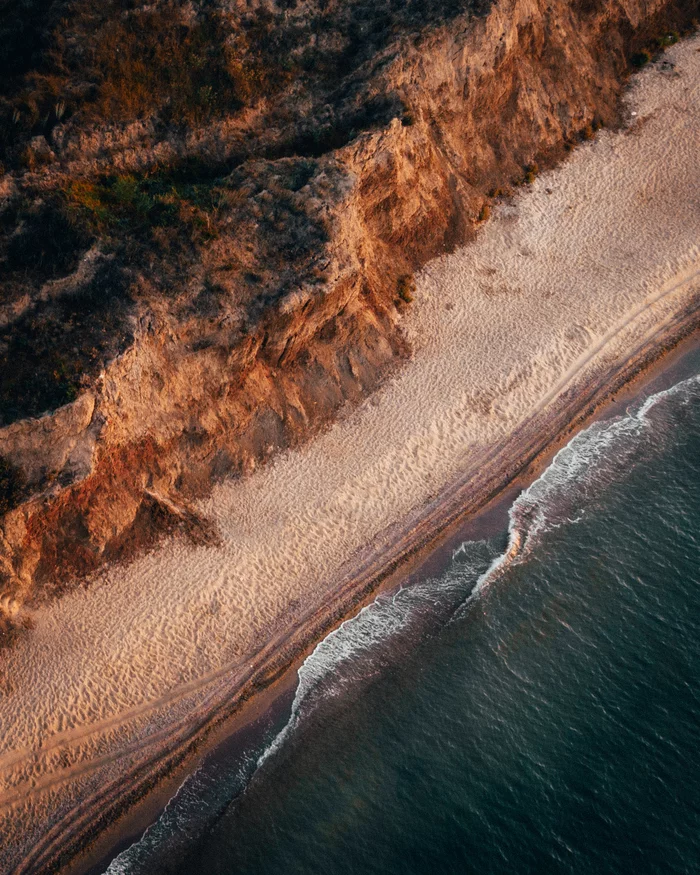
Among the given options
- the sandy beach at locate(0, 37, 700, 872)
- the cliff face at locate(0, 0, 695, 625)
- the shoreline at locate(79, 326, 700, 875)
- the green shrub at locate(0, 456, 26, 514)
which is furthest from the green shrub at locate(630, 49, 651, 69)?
the green shrub at locate(0, 456, 26, 514)

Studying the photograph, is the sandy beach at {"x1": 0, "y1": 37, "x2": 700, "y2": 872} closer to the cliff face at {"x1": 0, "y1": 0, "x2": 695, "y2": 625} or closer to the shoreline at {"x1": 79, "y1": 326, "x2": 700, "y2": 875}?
the shoreline at {"x1": 79, "y1": 326, "x2": 700, "y2": 875}

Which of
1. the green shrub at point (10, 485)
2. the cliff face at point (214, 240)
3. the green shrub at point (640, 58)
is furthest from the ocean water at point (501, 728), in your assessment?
the green shrub at point (640, 58)

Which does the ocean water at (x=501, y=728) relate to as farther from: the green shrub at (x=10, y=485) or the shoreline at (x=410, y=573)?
the green shrub at (x=10, y=485)

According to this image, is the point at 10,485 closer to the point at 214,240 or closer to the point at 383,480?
the point at 214,240

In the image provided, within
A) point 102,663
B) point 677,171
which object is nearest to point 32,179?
point 102,663

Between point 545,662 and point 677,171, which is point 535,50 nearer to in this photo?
point 677,171

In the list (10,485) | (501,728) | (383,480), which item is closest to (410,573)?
(383,480)
